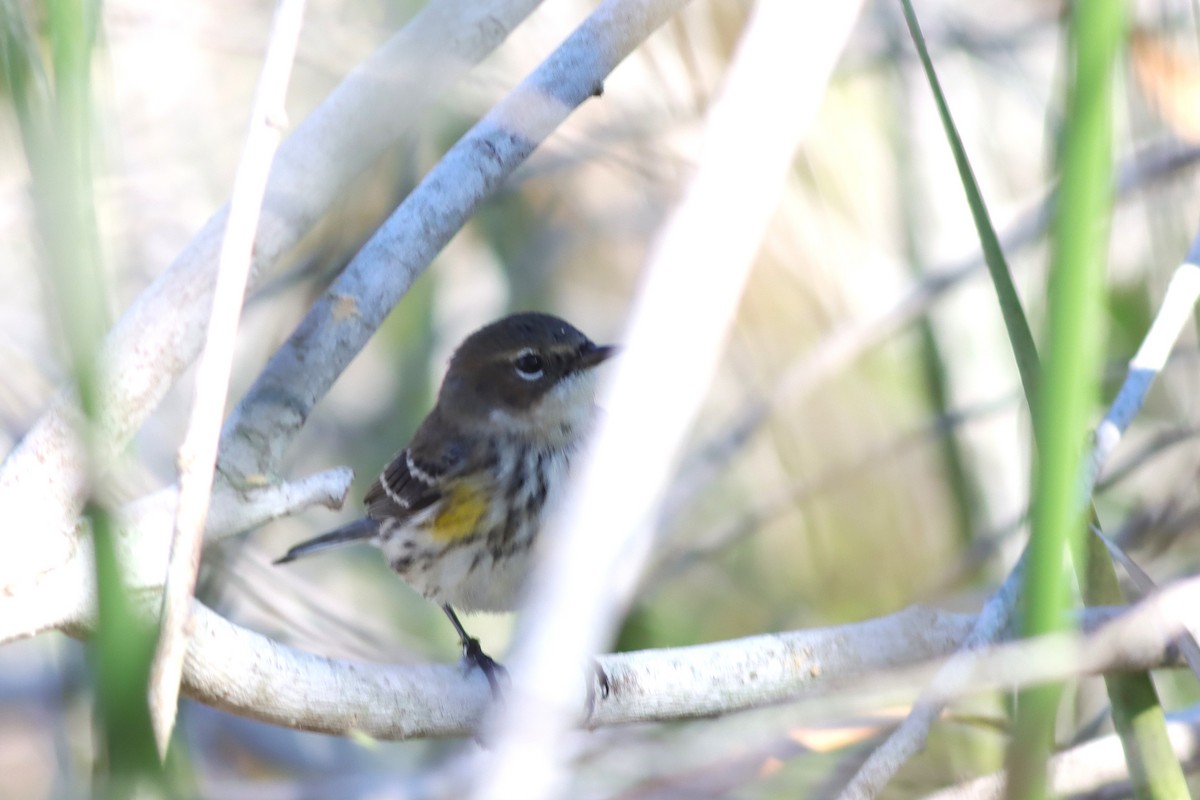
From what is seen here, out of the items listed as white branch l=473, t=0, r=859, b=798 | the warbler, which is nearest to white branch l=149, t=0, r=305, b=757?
white branch l=473, t=0, r=859, b=798

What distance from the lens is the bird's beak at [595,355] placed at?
2939 mm

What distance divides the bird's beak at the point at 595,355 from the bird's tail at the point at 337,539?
0.69 m

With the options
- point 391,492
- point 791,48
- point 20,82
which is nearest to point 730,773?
point 391,492

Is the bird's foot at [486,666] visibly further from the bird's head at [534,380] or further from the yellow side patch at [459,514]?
the bird's head at [534,380]

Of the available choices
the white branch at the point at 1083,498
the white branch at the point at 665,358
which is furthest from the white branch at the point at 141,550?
the white branch at the point at 1083,498

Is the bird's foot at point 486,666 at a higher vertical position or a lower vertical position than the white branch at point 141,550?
higher

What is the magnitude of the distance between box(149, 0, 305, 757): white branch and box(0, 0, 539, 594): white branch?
257 mm

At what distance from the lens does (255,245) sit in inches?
73.1

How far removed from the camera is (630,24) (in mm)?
2012

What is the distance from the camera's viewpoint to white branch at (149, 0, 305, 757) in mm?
1025

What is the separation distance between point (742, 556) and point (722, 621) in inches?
11.9

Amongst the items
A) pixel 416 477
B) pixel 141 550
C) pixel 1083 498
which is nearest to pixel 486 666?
pixel 416 477

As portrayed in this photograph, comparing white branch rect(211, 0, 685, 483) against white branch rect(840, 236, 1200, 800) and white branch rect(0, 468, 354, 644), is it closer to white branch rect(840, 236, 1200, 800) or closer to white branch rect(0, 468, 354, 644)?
white branch rect(0, 468, 354, 644)

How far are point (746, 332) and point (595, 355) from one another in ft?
4.57
